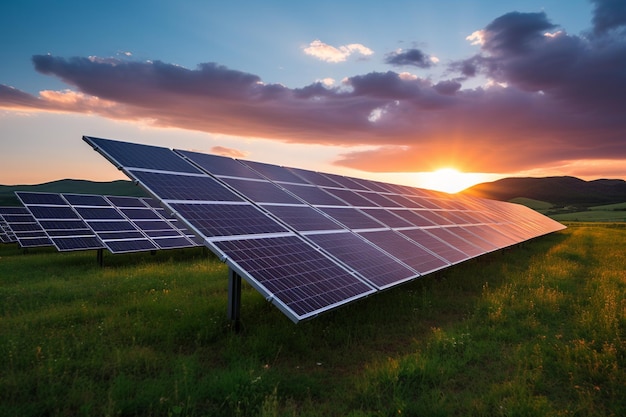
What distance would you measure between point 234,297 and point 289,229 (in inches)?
86.5

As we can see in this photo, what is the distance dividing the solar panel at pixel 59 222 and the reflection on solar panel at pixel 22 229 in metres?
2.93

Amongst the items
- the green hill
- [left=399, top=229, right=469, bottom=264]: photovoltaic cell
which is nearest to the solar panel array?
[left=399, top=229, right=469, bottom=264]: photovoltaic cell

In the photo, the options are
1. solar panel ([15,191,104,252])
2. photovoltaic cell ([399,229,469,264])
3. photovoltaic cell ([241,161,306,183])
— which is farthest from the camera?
solar panel ([15,191,104,252])

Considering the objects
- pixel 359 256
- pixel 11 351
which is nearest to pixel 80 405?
pixel 11 351

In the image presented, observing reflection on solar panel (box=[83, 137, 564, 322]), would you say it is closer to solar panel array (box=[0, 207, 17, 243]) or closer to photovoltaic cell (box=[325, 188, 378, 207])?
photovoltaic cell (box=[325, 188, 378, 207])

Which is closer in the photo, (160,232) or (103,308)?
(103,308)

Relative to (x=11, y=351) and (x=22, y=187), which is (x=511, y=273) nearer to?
(x=11, y=351)

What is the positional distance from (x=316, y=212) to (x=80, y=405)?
25.7ft

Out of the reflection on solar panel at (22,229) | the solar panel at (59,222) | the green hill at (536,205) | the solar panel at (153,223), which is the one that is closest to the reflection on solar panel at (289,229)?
the solar panel at (153,223)

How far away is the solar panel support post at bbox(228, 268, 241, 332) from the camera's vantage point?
8.61m

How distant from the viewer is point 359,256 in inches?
396

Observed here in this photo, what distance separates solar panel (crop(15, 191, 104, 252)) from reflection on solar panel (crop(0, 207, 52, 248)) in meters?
2.93

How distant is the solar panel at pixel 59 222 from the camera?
20.6 metres

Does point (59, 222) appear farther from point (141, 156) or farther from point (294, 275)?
point (294, 275)
